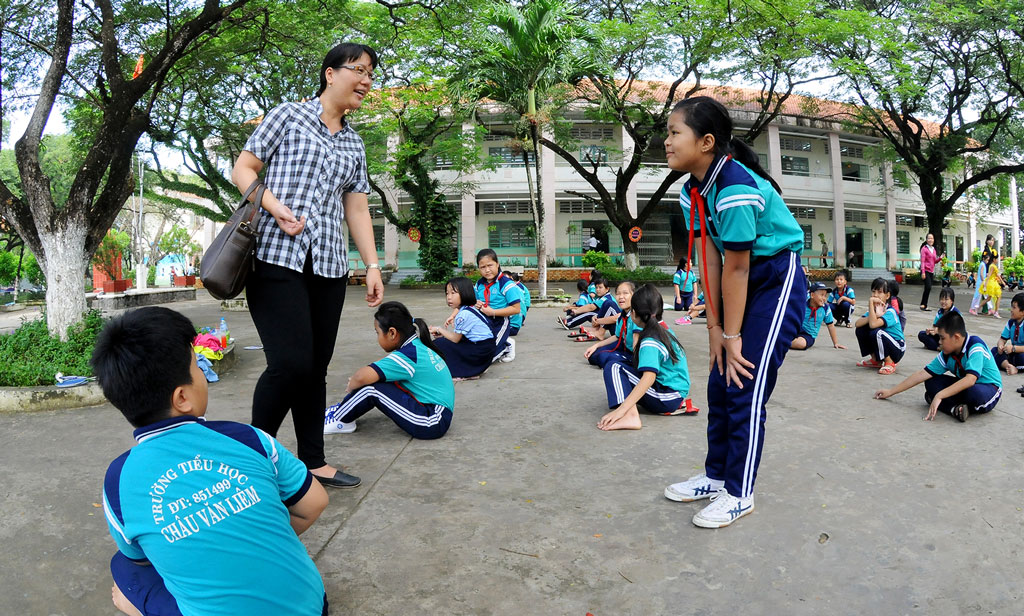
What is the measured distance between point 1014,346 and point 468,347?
4.70m

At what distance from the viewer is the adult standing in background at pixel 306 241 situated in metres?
2.61

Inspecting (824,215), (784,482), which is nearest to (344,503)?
(784,482)

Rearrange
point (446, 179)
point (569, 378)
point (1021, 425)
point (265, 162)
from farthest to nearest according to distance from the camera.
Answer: point (446, 179) → point (569, 378) → point (1021, 425) → point (265, 162)

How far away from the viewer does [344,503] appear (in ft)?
9.11

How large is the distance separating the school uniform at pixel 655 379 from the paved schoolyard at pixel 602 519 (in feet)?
0.42

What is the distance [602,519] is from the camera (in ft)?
8.64

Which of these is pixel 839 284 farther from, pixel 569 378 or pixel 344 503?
pixel 344 503

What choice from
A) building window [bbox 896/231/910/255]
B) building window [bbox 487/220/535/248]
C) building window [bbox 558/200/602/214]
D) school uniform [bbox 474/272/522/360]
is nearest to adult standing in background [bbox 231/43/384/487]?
school uniform [bbox 474/272/522/360]

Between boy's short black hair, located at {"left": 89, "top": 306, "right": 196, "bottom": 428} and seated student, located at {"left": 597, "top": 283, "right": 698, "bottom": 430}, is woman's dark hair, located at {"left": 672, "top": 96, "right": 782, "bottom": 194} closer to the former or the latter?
seated student, located at {"left": 597, "top": 283, "right": 698, "bottom": 430}

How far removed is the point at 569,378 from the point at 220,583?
435 cm

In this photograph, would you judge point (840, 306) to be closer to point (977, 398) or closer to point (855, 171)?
point (977, 398)

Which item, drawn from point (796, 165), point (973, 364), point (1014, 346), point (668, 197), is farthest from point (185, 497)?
point (796, 165)

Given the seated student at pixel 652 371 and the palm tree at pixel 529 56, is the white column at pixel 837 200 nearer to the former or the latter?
the palm tree at pixel 529 56

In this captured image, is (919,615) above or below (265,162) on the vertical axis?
below
